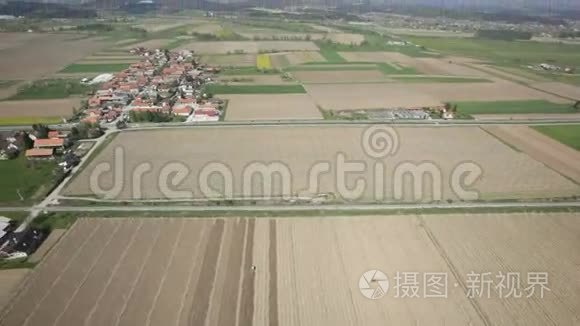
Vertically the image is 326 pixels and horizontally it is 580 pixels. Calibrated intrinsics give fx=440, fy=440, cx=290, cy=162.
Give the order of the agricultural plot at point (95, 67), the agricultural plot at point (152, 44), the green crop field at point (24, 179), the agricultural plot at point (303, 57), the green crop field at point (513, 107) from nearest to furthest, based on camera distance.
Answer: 1. the green crop field at point (24, 179)
2. the green crop field at point (513, 107)
3. the agricultural plot at point (95, 67)
4. the agricultural plot at point (303, 57)
5. the agricultural plot at point (152, 44)

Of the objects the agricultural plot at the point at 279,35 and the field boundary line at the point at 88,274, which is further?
the agricultural plot at the point at 279,35

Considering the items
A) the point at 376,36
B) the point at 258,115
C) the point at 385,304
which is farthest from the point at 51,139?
the point at 376,36

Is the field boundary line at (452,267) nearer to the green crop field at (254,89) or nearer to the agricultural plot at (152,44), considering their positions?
the green crop field at (254,89)

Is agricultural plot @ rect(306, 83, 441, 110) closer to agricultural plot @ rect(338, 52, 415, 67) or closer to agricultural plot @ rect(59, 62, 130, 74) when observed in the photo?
agricultural plot @ rect(338, 52, 415, 67)

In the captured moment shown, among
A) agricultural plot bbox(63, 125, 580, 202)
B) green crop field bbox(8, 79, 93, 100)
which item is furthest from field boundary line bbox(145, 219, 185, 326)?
green crop field bbox(8, 79, 93, 100)

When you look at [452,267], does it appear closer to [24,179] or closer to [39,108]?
[24,179]

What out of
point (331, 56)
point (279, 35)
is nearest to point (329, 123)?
point (331, 56)

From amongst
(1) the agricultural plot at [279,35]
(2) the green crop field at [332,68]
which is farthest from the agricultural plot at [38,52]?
(2) the green crop field at [332,68]
